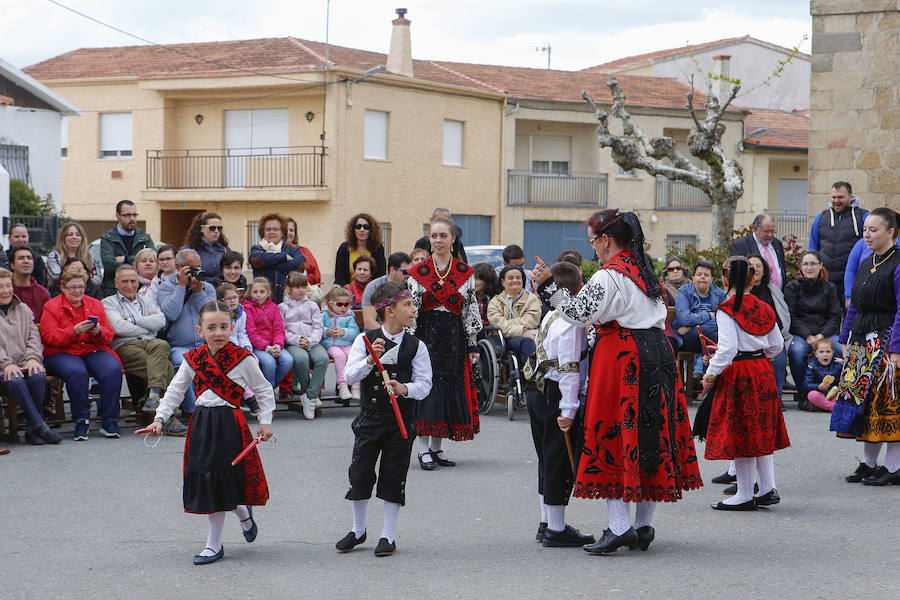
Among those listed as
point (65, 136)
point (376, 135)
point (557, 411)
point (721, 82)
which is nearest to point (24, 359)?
point (557, 411)

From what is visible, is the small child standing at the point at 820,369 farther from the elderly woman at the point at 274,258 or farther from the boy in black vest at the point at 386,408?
the boy in black vest at the point at 386,408

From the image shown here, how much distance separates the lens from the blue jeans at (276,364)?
11.5m

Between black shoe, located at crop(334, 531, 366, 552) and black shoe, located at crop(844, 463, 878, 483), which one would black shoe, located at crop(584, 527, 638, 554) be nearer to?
black shoe, located at crop(334, 531, 366, 552)

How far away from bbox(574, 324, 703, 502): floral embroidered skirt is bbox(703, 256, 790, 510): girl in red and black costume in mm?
1417

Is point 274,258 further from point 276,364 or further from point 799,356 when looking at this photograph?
point 799,356

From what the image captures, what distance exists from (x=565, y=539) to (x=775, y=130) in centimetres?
3698

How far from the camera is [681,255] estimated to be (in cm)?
1755

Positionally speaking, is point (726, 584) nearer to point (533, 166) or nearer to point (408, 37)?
point (408, 37)

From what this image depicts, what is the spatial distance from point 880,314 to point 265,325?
5964 millimetres

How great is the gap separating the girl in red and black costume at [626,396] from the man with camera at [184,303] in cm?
560

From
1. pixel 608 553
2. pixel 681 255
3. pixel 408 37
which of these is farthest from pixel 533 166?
pixel 608 553

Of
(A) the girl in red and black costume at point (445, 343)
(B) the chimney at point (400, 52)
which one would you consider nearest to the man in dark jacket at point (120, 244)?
(A) the girl in red and black costume at point (445, 343)

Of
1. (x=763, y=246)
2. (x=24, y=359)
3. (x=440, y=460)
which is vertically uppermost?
(x=763, y=246)

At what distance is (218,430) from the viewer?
20.3ft
